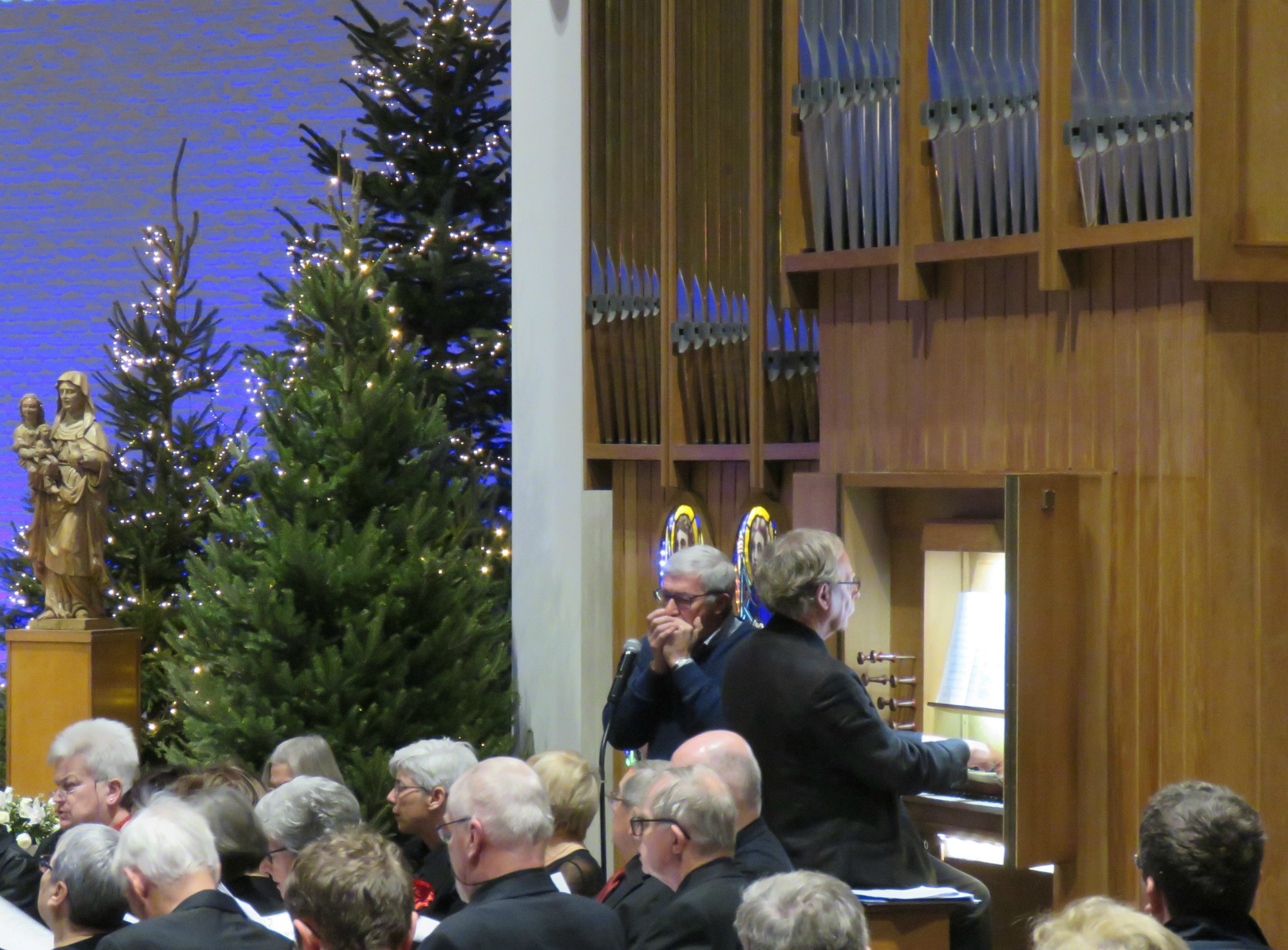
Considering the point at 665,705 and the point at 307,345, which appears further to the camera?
the point at 307,345

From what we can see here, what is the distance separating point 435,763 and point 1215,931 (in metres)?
2.25

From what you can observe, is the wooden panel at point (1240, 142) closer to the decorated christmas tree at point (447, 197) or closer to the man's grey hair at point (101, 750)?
the man's grey hair at point (101, 750)

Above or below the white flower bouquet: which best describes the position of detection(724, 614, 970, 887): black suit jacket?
above

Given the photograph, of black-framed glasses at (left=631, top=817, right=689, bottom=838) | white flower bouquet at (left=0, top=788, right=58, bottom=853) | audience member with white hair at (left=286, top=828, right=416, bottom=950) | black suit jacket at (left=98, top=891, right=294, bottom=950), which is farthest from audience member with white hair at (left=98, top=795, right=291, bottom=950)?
white flower bouquet at (left=0, top=788, right=58, bottom=853)

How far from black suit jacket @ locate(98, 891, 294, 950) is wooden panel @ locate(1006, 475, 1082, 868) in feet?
7.77

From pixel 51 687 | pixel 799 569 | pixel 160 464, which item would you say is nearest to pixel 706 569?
pixel 799 569

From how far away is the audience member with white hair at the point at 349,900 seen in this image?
2875 mm

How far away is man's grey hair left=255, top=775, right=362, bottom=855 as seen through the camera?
3.96 m

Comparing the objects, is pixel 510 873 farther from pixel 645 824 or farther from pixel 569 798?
pixel 569 798

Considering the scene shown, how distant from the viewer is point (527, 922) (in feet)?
10.1

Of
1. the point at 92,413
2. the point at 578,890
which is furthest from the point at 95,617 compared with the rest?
the point at 578,890

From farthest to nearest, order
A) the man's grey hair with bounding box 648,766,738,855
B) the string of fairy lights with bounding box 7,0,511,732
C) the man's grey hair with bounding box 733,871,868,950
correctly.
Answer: the string of fairy lights with bounding box 7,0,511,732 < the man's grey hair with bounding box 648,766,738,855 < the man's grey hair with bounding box 733,871,868,950

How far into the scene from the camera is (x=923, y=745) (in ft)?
13.3

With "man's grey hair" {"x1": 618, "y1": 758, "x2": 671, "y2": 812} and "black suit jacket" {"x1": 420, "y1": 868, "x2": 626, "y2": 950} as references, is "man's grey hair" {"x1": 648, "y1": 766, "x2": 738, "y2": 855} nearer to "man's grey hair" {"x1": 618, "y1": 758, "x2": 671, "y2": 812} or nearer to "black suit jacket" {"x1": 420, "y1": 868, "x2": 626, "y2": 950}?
"man's grey hair" {"x1": 618, "y1": 758, "x2": 671, "y2": 812}
